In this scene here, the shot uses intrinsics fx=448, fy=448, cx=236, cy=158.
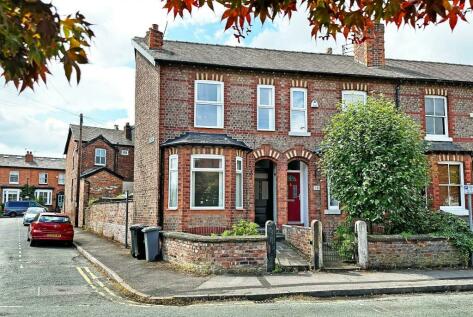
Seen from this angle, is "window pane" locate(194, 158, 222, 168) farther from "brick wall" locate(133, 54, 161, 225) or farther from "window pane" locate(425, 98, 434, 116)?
"window pane" locate(425, 98, 434, 116)

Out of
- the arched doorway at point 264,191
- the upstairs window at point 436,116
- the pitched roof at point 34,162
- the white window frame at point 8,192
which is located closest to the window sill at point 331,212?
the arched doorway at point 264,191

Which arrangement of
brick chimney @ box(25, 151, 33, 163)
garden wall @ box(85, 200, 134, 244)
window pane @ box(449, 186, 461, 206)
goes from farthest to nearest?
brick chimney @ box(25, 151, 33, 163)
garden wall @ box(85, 200, 134, 244)
window pane @ box(449, 186, 461, 206)

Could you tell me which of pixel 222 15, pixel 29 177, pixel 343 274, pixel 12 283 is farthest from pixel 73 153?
pixel 222 15

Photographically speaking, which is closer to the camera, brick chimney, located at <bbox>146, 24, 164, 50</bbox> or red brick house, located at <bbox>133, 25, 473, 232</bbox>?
red brick house, located at <bbox>133, 25, 473, 232</bbox>

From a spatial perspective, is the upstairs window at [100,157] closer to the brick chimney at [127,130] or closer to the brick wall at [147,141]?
the brick chimney at [127,130]

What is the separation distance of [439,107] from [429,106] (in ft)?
1.59

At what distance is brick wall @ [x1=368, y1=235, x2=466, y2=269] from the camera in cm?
1281

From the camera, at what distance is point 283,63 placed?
19.0 metres

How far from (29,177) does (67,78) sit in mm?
66152

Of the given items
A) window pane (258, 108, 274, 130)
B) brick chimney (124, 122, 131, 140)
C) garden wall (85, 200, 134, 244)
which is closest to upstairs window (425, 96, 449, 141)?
window pane (258, 108, 274, 130)

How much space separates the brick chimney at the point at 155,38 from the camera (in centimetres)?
1808

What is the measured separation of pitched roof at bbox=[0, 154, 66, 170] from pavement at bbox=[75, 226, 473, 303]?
56.0 meters

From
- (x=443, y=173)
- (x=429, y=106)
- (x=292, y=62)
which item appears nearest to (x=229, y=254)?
(x=292, y=62)

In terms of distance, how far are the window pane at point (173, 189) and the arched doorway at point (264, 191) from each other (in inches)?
156
